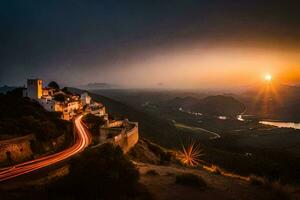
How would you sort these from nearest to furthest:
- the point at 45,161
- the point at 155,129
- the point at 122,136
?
the point at 45,161 → the point at 122,136 → the point at 155,129

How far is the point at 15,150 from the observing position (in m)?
21.7

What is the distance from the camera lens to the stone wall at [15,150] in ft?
67.3

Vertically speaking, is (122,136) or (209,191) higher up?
(209,191)

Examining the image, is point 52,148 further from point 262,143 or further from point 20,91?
point 262,143

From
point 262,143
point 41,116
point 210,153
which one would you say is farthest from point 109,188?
point 262,143

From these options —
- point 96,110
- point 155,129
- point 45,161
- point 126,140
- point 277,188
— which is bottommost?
point 155,129

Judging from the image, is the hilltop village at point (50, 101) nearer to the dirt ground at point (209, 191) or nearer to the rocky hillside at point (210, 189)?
the rocky hillside at point (210, 189)

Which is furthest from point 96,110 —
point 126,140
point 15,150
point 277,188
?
point 277,188

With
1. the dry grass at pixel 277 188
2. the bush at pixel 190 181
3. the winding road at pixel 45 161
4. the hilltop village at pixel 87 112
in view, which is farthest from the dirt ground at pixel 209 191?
the hilltop village at pixel 87 112

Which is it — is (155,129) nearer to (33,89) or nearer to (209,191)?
(33,89)

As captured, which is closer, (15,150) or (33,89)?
(15,150)

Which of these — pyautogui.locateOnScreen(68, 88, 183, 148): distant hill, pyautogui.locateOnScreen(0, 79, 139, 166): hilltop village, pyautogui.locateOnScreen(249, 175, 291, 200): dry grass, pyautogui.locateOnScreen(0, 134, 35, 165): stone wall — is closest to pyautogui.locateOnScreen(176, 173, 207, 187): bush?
pyautogui.locateOnScreen(249, 175, 291, 200): dry grass

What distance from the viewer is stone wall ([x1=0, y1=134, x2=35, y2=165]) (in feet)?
67.3

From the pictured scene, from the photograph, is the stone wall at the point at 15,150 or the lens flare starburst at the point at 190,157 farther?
the lens flare starburst at the point at 190,157
